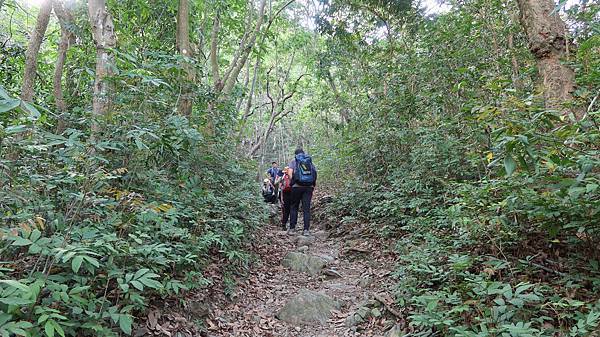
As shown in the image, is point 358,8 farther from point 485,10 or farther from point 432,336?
point 432,336

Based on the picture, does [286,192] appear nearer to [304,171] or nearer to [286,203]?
[286,203]

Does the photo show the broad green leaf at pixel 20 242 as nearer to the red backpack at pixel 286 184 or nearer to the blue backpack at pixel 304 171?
the blue backpack at pixel 304 171

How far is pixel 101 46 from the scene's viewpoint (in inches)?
185

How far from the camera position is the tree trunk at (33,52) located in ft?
16.9

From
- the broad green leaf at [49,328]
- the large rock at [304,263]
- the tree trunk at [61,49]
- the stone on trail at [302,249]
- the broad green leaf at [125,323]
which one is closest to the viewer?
the broad green leaf at [49,328]

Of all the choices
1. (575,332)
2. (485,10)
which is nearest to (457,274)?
(575,332)

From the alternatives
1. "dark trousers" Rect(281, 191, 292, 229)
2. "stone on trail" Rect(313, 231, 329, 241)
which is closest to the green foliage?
"stone on trail" Rect(313, 231, 329, 241)

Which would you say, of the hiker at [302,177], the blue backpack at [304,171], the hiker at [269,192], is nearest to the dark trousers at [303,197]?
the hiker at [302,177]

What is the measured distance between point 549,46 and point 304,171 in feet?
16.6

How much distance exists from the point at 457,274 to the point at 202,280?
278 centimetres

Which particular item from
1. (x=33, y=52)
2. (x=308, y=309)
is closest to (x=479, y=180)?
(x=308, y=309)

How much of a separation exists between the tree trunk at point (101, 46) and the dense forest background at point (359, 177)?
3 cm

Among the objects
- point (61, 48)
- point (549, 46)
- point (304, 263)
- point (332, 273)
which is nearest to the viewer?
point (549, 46)

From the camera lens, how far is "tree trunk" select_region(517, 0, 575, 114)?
4039 millimetres
